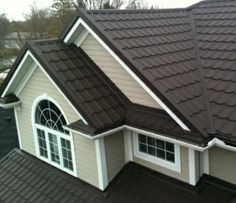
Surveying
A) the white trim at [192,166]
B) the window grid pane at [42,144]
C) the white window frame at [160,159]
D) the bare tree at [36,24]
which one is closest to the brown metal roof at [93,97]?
the white window frame at [160,159]

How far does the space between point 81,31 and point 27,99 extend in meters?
2.61

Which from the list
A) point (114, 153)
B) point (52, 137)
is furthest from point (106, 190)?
point (52, 137)

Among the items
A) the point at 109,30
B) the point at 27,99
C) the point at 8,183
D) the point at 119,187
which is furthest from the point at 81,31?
the point at 8,183

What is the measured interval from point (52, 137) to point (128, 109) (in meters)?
2.57

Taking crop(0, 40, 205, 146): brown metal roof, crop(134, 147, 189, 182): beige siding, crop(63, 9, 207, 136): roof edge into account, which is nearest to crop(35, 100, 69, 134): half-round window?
crop(0, 40, 205, 146): brown metal roof

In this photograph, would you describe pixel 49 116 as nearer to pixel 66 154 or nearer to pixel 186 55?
Result: pixel 66 154

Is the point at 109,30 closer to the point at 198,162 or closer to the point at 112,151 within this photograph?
the point at 112,151

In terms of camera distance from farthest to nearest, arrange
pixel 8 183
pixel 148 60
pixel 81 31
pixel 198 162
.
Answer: pixel 8 183 → pixel 81 31 → pixel 148 60 → pixel 198 162

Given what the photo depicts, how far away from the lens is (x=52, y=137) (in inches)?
344

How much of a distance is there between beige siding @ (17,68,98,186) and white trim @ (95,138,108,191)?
0.16m

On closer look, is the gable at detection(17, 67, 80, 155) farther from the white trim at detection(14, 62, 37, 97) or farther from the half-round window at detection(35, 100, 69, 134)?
the half-round window at detection(35, 100, 69, 134)

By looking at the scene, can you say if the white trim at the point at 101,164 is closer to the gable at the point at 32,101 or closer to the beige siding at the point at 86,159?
the beige siding at the point at 86,159

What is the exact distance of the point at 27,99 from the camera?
9242 mm

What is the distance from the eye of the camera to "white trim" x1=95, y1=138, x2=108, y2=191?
7078 millimetres
